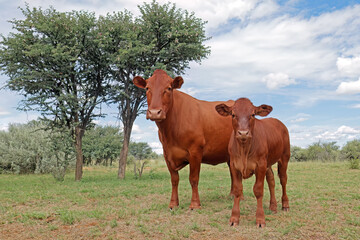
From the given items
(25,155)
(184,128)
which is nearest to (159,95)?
(184,128)

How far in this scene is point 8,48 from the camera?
16422 millimetres

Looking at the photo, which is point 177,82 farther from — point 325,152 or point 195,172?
point 325,152

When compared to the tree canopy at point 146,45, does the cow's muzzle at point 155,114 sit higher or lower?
lower

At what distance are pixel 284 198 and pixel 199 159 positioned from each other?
2342 millimetres

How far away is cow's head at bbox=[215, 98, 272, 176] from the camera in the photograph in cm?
536

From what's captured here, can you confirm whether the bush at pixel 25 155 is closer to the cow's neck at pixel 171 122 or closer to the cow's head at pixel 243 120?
the cow's neck at pixel 171 122

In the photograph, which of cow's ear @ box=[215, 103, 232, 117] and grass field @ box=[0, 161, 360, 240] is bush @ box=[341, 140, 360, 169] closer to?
grass field @ box=[0, 161, 360, 240]

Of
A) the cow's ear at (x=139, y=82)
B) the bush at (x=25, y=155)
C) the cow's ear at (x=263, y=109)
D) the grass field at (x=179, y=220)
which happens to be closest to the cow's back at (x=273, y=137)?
the cow's ear at (x=263, y=109)

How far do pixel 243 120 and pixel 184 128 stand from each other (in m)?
2.04

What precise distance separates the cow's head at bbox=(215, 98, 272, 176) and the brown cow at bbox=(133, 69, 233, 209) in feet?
4.66

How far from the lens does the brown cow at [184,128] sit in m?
6.61

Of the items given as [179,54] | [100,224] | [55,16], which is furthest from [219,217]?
[55,16]

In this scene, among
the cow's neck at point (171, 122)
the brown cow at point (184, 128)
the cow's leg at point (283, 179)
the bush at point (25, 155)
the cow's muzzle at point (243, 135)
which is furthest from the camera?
the bush at point (25, 155)

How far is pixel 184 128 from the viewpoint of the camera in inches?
282
